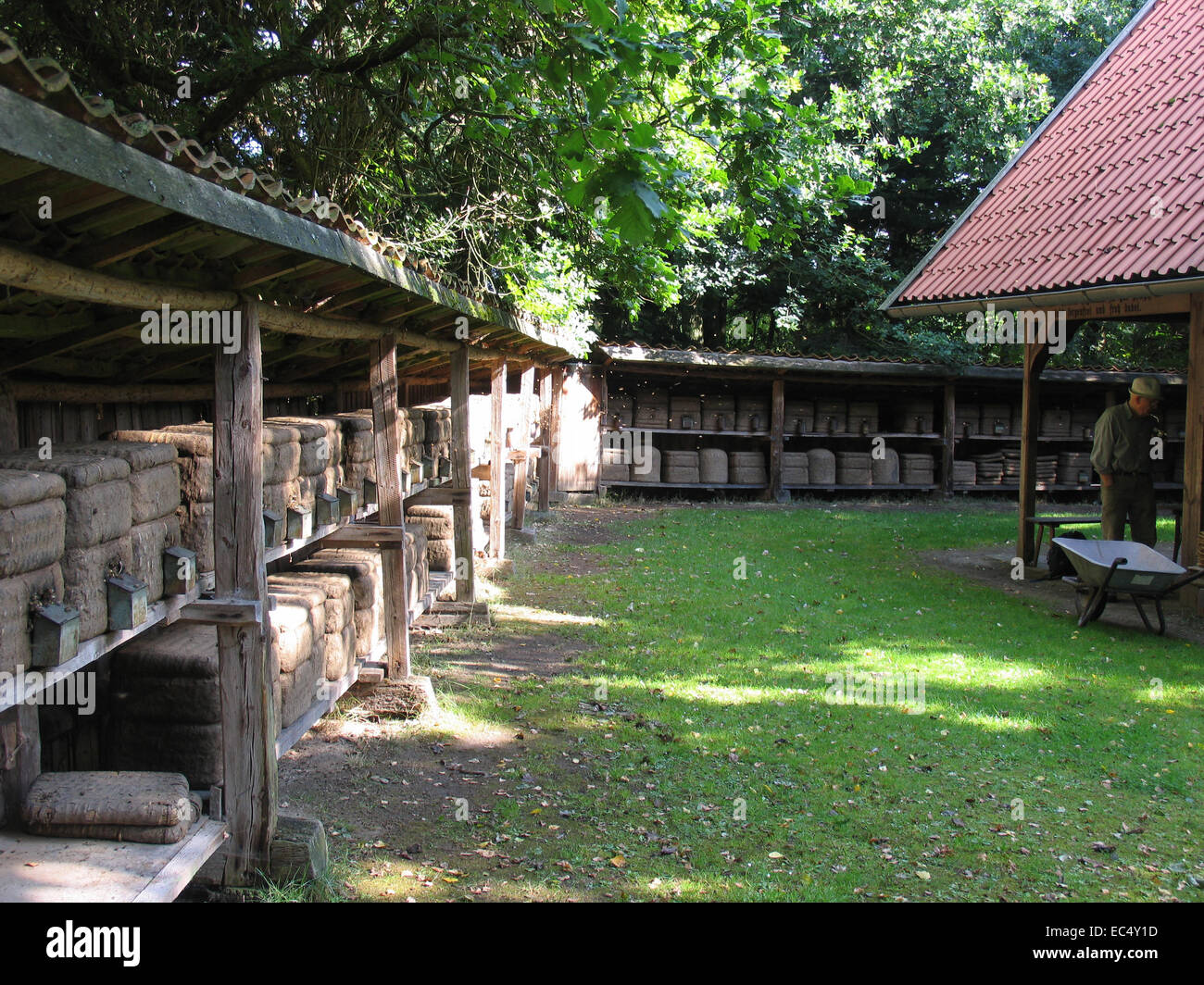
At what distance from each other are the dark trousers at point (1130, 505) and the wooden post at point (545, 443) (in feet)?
27.1

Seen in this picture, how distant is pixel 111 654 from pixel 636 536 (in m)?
10.5

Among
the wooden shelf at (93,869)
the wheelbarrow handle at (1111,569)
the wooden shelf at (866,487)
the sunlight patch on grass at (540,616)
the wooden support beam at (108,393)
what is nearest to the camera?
the wooden shelf at (93,869)

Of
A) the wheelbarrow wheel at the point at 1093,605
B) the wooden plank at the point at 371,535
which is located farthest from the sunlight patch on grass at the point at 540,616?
the wheelbarrow wheel at the point at 1093,605

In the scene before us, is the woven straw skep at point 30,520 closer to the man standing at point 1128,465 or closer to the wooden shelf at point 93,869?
the wooden shelf at point 93,869

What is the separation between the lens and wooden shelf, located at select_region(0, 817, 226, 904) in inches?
126

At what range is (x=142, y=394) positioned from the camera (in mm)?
5121

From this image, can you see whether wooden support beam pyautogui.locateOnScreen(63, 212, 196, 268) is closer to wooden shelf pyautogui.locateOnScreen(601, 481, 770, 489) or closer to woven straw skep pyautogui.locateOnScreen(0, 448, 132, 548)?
woven straw skep pyautogui.locateOnScreen(0, 448, 132, 548)

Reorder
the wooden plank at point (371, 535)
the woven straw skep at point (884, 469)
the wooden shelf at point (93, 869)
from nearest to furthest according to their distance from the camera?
the wooden shelf at point (93, 869) → the wooden plank at point (371, 535) → the woven straw skep at point (884, 469)

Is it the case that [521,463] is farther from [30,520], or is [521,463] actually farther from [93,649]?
[30,520]

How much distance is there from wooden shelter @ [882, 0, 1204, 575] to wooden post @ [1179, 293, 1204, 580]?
0.5 inches

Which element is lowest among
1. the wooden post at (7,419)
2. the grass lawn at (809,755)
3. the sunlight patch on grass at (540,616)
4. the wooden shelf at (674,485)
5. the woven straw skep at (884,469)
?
the grass lawn at (809,755)

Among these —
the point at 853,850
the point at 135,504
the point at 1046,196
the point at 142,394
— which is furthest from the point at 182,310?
the point at 1046,196

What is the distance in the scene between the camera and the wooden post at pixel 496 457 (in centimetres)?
1122

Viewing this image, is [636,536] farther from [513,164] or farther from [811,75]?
[811,75]
